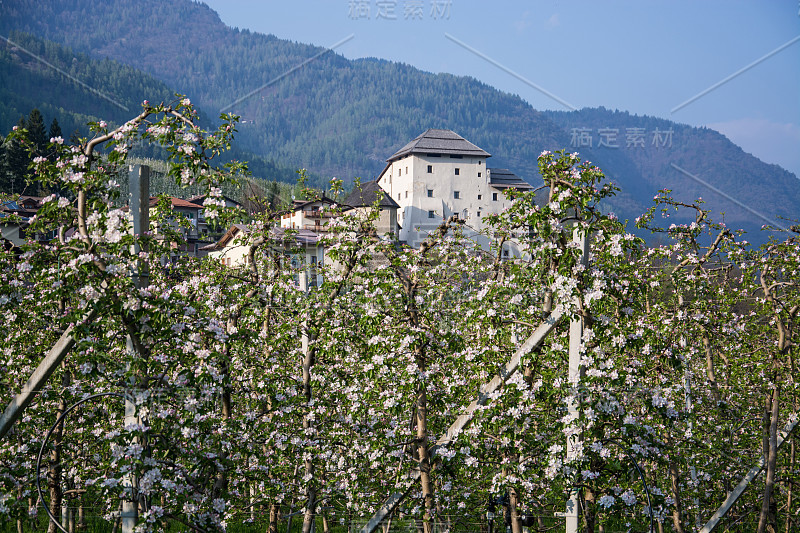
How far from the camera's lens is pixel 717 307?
34.3 feet

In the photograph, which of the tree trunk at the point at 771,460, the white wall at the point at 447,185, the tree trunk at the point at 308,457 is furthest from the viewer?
the white wall at the point at 447,185

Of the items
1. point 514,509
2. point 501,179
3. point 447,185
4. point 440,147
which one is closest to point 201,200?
point 514,509

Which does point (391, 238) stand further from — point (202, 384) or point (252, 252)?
point (202, 384)

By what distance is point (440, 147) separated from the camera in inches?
3509

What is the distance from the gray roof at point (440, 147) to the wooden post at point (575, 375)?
266 feet

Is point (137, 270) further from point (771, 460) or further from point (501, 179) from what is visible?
point (501, 179)

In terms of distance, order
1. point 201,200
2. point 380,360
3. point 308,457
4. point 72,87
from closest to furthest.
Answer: point 380,360
point 308,457
point 201,200
point 72,87

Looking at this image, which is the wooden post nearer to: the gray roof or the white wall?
the white wall

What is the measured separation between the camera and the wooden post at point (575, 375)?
661cm

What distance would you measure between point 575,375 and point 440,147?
8433 centimetres

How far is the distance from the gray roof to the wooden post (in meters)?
81.0

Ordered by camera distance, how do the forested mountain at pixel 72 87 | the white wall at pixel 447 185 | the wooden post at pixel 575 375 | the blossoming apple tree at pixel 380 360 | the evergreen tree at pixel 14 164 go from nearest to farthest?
the blossoming apple tree at pixel 380 360
the wooden post at pixel 575 375
the evergreen tree at pixel 14 164
the white wall at pixel 447 185
the forested mountain at pixel 72 87

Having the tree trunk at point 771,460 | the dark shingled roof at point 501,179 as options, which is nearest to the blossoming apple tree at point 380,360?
the tree trunk at point 771,460

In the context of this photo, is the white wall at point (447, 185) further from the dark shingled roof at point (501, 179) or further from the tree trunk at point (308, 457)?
the tree trunk at point (308, 457)
